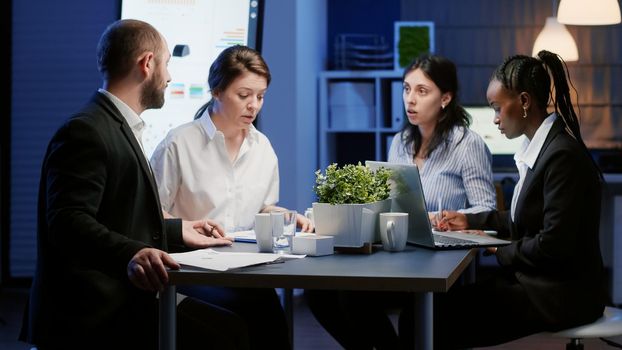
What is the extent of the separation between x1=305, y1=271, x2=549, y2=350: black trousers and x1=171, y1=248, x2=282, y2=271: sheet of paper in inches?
21.8

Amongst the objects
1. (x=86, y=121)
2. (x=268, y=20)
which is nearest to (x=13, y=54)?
(x=268, y=20)

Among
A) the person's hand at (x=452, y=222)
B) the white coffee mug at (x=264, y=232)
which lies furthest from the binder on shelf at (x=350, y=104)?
the white coffee mug at (x=264, y=232)

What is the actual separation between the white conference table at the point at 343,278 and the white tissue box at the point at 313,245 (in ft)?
0.22

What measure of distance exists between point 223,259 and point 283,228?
29 centimetres

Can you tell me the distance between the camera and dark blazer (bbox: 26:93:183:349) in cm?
230

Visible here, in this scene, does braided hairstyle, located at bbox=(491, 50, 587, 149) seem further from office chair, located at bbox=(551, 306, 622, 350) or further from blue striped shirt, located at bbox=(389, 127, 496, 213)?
blue striped shirt, located at bbox=(389, 127, 496, 213)

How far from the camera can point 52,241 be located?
91.7 inches

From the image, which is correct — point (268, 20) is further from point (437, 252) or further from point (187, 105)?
point (437, 252)

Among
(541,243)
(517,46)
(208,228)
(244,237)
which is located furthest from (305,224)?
(517,46)

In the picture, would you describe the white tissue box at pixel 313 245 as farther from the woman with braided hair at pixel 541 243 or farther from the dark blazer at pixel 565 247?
the dark blazer at pixel 565 247

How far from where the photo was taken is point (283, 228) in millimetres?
2656

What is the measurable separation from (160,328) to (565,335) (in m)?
1.12

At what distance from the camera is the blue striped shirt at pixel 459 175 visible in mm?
3645

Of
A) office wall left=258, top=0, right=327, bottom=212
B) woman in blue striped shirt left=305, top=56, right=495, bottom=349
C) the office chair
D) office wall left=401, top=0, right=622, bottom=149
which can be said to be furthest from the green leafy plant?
office wall left=401, top=0, right=622, bottom=149
